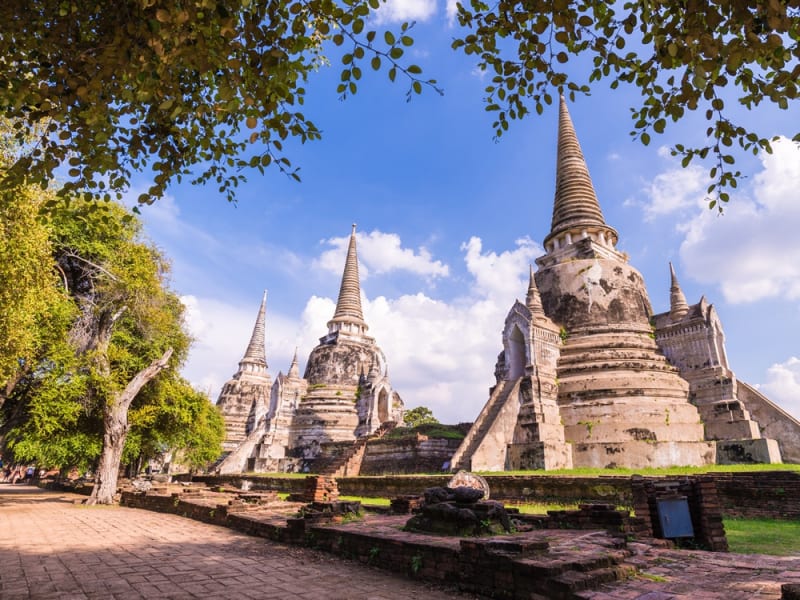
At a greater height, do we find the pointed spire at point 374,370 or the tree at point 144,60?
the pointed spire at point 374,370

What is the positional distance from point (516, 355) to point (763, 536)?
480 inches

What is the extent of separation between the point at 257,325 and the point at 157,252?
2987cm

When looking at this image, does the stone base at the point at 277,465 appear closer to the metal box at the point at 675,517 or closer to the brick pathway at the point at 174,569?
the brick pathway at the point at 174,569

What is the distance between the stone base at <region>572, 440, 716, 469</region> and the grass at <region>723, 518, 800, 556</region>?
18.3ft

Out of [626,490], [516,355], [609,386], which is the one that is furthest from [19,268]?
[609,386]

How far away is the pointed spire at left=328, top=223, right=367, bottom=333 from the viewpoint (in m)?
35.1

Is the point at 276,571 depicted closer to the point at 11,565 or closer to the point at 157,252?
the point at 11,565

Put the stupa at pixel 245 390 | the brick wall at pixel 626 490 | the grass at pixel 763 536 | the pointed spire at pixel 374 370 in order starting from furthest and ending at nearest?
1. the stupa at pixel 245 390
2. the pointed spire at pixel 374 370
3. the brick wall at pixel 626 490
4. the grass at pixel 763 536

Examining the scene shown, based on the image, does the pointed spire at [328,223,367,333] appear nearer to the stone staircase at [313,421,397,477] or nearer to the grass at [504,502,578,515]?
the stone staircase at [313,421,397,477]

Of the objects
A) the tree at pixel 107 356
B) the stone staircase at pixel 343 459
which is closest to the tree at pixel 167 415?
the tree at pixel 107 356

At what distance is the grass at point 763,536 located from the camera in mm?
6277

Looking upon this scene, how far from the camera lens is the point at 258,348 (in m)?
45.5

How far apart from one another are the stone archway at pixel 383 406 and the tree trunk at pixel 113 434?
17.7 m

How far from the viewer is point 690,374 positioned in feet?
61.6
